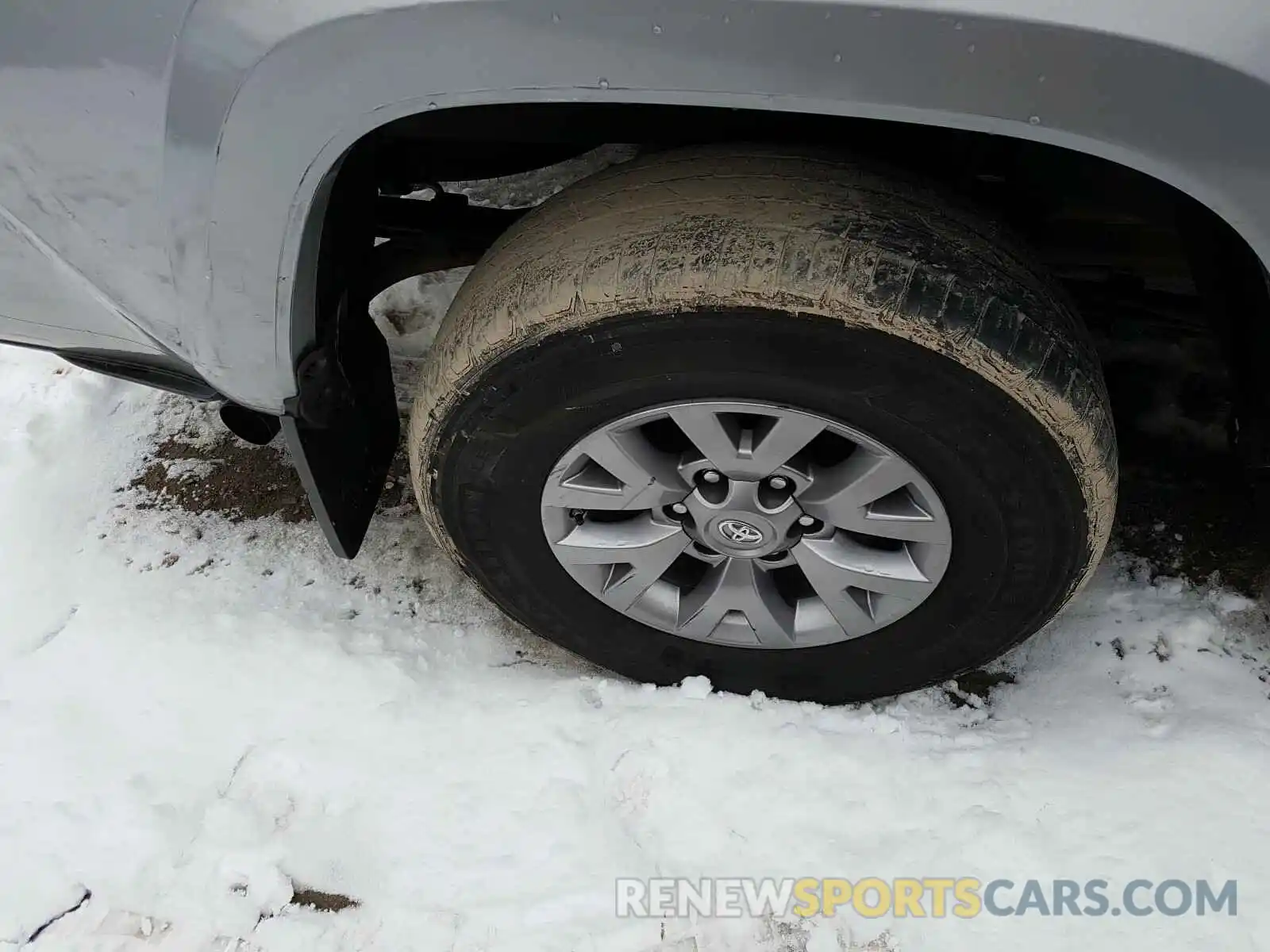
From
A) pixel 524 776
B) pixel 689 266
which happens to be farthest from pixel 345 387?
pixel 524 776

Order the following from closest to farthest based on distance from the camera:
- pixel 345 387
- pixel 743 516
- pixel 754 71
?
pixel 754 71 → pixel 743 516 → pixel 345 387

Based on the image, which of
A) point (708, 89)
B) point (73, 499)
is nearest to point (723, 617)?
point (708, 89)

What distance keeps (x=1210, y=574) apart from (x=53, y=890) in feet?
8.55

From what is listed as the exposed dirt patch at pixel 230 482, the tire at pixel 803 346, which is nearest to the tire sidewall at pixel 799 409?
the tire at pixel 803 346

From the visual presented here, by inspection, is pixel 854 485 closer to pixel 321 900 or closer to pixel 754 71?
pixel 754 71

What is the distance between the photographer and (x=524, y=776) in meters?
1.92

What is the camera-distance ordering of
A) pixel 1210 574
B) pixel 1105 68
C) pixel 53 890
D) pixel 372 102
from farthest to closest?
pixel 1210 574, pixel 53 890, pixel 372 102, pixel 1105 68

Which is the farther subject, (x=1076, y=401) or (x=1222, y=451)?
(x=1222, y=451)

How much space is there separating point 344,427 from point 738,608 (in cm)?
87

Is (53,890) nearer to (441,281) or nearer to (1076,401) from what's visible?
Result: (441,281)

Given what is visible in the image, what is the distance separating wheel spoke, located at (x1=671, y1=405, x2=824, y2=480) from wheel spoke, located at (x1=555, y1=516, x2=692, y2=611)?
0.72 ft

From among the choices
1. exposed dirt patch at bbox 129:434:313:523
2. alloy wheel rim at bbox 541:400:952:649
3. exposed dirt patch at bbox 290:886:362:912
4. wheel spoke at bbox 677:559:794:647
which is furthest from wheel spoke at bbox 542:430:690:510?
exposed dirt patch at bbox 129:434:313:523

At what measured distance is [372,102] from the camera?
3.95 ft

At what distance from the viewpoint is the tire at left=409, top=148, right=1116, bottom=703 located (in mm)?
1375
